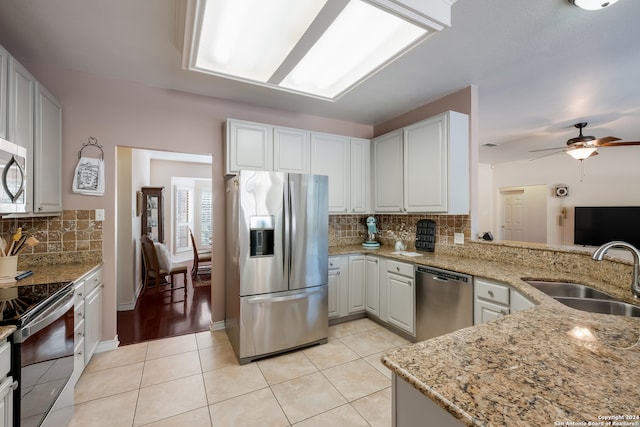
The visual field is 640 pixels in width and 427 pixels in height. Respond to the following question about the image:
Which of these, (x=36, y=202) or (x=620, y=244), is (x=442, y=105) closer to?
(x=620, y=244)

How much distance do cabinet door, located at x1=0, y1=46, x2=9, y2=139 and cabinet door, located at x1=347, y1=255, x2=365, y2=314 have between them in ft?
9.81

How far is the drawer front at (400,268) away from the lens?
275cm

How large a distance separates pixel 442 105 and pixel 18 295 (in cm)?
382

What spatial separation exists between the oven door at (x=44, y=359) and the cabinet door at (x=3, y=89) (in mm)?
1094

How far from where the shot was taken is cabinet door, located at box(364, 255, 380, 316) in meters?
3.17

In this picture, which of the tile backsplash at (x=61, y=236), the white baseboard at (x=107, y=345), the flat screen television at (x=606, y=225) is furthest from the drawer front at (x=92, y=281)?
the flat screen television at (x=606, y=225)

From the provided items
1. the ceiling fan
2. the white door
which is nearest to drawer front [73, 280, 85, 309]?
the ceiling fan

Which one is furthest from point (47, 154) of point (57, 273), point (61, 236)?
point (57, 273)

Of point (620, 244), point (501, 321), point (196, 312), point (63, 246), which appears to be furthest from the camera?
point (196, 312)

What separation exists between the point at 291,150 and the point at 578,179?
19.7ft

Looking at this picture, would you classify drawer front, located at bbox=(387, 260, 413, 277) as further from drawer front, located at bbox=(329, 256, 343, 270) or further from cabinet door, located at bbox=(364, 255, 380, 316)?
drawer front, located at bbox=(329, 256, 343, 270)

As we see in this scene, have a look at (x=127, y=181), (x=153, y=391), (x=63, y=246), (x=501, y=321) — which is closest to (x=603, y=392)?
(x=501, y=321)

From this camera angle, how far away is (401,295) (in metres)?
2.85

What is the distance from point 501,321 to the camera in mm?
1148
